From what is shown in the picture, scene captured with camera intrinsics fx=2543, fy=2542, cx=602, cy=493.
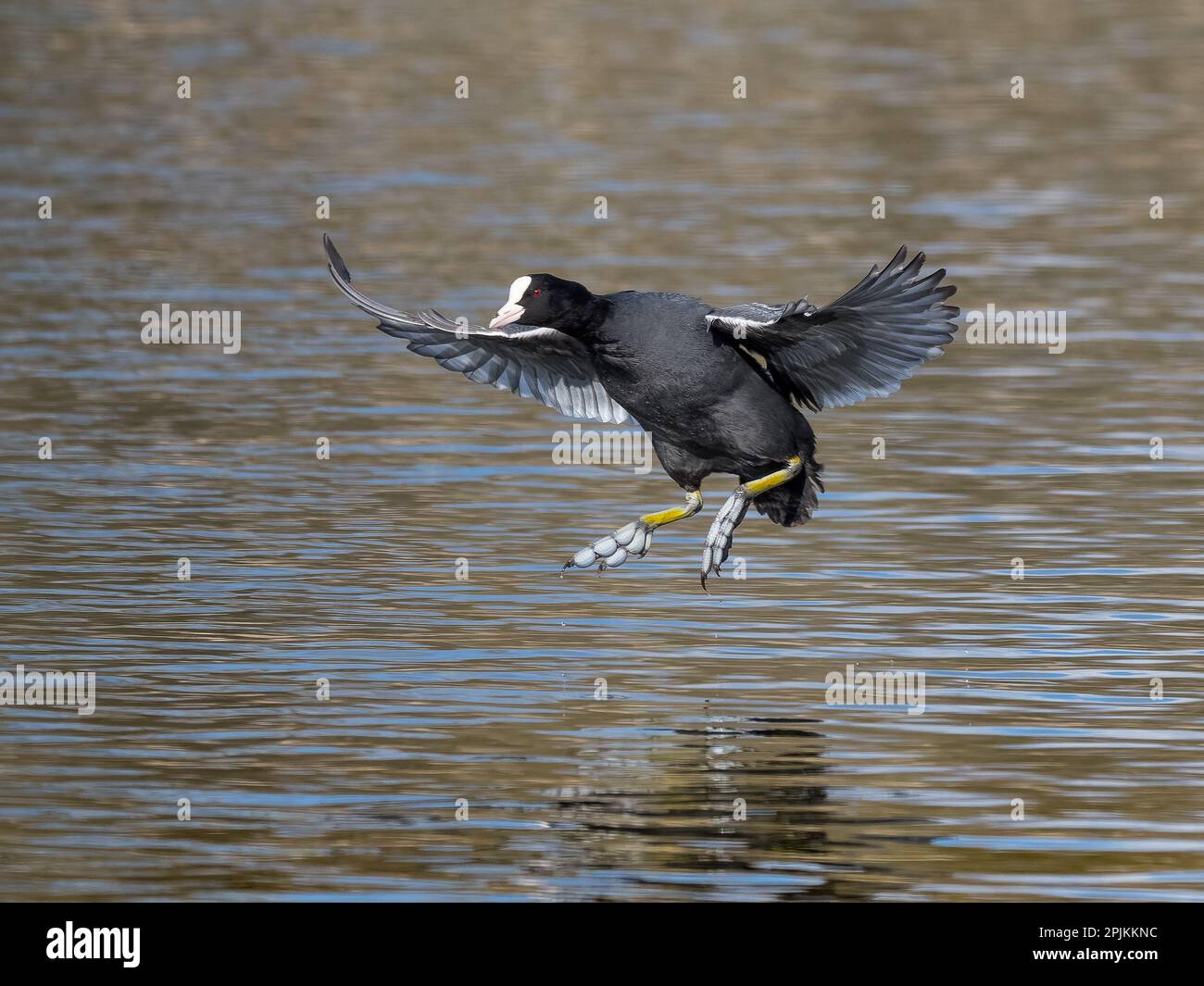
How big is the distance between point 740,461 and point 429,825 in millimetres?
4082

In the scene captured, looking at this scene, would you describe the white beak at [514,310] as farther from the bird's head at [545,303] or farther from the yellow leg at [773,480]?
the yellow leg at [773,480]

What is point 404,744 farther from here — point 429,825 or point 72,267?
point 72,267

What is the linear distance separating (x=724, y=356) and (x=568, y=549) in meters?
2.95

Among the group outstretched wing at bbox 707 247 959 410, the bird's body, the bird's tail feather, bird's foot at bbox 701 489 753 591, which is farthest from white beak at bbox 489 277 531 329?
the bird's tail feather

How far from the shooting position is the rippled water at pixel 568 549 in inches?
419

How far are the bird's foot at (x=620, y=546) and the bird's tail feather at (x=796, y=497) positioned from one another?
2.54 feet

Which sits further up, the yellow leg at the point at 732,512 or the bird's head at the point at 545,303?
the bird's head at the point at 545,303

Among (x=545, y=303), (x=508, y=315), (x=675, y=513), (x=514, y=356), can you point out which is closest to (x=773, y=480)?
(x=675, y=513)

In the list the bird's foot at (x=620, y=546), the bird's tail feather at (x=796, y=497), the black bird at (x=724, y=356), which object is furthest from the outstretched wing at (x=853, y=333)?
the bird's foot at (x=620, y=546)

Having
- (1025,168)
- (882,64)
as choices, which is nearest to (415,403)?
(1025,168)

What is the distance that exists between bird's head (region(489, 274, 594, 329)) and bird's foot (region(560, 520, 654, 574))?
1.29 meters

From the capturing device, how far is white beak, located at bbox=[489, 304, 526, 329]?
13.7 metres

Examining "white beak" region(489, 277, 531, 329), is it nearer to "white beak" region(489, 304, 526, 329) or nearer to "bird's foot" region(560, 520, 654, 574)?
"white beak" region(489, 304, 526, 329)

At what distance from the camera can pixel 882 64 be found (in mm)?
45656
